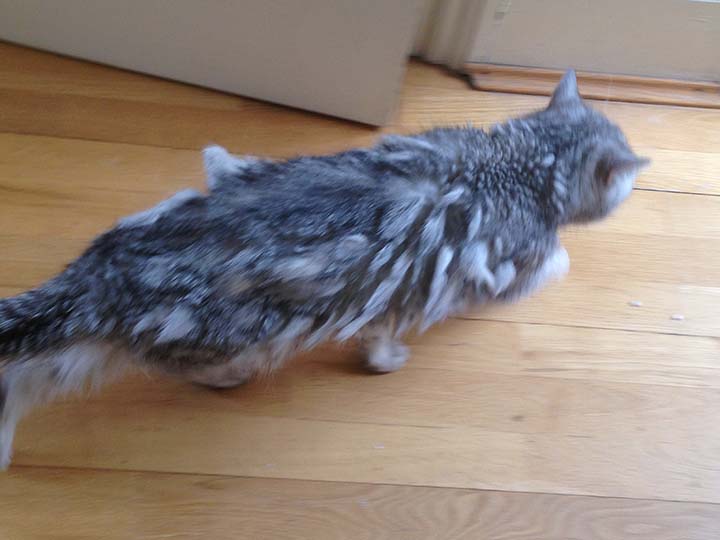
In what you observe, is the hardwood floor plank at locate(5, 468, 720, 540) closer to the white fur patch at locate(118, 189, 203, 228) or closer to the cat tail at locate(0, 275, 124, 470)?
the cat tail at locate(0, 275, 124, 470)

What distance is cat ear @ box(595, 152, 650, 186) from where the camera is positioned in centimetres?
96

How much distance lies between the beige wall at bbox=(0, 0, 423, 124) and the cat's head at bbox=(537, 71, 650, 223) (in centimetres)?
Result: 36

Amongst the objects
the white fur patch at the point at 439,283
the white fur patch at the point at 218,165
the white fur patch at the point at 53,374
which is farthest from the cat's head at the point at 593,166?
the white fur patch at the point at 53,374

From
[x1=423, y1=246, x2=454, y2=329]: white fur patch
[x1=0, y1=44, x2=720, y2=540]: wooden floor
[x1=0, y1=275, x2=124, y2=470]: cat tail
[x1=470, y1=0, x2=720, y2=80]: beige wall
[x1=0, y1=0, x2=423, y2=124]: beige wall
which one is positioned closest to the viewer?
[x1=0, y1=275, x2=124, y2=470]: cat tail

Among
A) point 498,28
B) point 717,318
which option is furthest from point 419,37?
point 717,318

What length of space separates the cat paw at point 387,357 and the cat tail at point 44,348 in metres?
0.42

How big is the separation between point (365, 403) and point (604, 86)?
93 centimetres

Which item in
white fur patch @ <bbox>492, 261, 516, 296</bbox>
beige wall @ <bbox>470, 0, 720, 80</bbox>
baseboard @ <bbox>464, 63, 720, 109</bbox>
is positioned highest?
beige wall @ <bbox>470, 0, 720, 80</bbox>

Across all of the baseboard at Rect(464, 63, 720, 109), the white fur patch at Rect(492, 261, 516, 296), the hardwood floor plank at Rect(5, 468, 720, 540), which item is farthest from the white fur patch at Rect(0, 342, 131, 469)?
the baseboard at Rect(464, 63, 720, 109)

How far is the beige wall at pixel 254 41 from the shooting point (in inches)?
46.6

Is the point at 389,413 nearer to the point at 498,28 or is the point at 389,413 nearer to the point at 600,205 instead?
the point at 600,205

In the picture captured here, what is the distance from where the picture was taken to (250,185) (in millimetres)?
873

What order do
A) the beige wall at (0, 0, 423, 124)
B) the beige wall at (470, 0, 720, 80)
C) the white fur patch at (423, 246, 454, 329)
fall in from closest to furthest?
the white fur patch at (423, 246, 454, 329) < the beige wall at (0, 0, 423, 124) < the beige wall at (470, 0, 720, 80)

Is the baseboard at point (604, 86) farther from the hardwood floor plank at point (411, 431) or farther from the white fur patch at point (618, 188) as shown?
the hardwood floor plank at point (411, 431)
